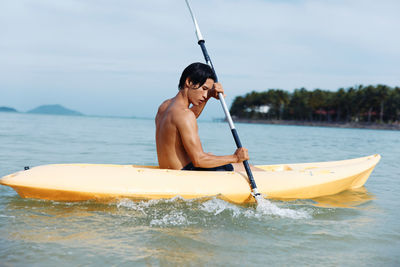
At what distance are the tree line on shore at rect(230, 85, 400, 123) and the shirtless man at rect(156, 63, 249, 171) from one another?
211 feet

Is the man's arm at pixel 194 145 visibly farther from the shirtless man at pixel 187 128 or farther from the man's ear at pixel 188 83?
the man's ear at pixel 188 83

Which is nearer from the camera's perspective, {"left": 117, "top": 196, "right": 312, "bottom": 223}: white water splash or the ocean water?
the ocean water

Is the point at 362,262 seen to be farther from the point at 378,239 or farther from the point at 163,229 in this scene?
the point at 163,229

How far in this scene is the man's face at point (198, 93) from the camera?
372 centimetres

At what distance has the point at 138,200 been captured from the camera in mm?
3842

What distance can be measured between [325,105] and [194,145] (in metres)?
72.7

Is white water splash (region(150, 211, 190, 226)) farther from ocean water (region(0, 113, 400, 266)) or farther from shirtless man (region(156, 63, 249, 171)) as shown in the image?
shirtless man (region(156, 63, 249, 171))

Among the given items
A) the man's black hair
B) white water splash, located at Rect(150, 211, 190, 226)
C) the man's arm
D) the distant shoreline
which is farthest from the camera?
the distant shoreline

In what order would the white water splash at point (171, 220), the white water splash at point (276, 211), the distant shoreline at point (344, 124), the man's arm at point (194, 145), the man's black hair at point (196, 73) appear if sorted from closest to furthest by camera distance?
the white water splash at point (171, 220), the man's arm at point (194, 145), the man's black hair at point (196, 73), the white water splash at point (276, 211), the distant shoreline at point (344, 124)

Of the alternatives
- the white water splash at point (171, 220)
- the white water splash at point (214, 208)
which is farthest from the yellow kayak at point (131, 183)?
the white water splash at point (171, 220)

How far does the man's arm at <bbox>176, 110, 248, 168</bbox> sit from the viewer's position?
351 centimetres

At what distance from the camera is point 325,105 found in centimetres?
7169

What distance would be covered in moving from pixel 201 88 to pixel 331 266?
2.07m

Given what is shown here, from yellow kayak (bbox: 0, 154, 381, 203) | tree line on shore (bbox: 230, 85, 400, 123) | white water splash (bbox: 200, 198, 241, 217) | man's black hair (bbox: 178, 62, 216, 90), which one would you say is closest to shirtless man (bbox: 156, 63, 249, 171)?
man's black hair (bbox: 178, 62, 216, 90)
